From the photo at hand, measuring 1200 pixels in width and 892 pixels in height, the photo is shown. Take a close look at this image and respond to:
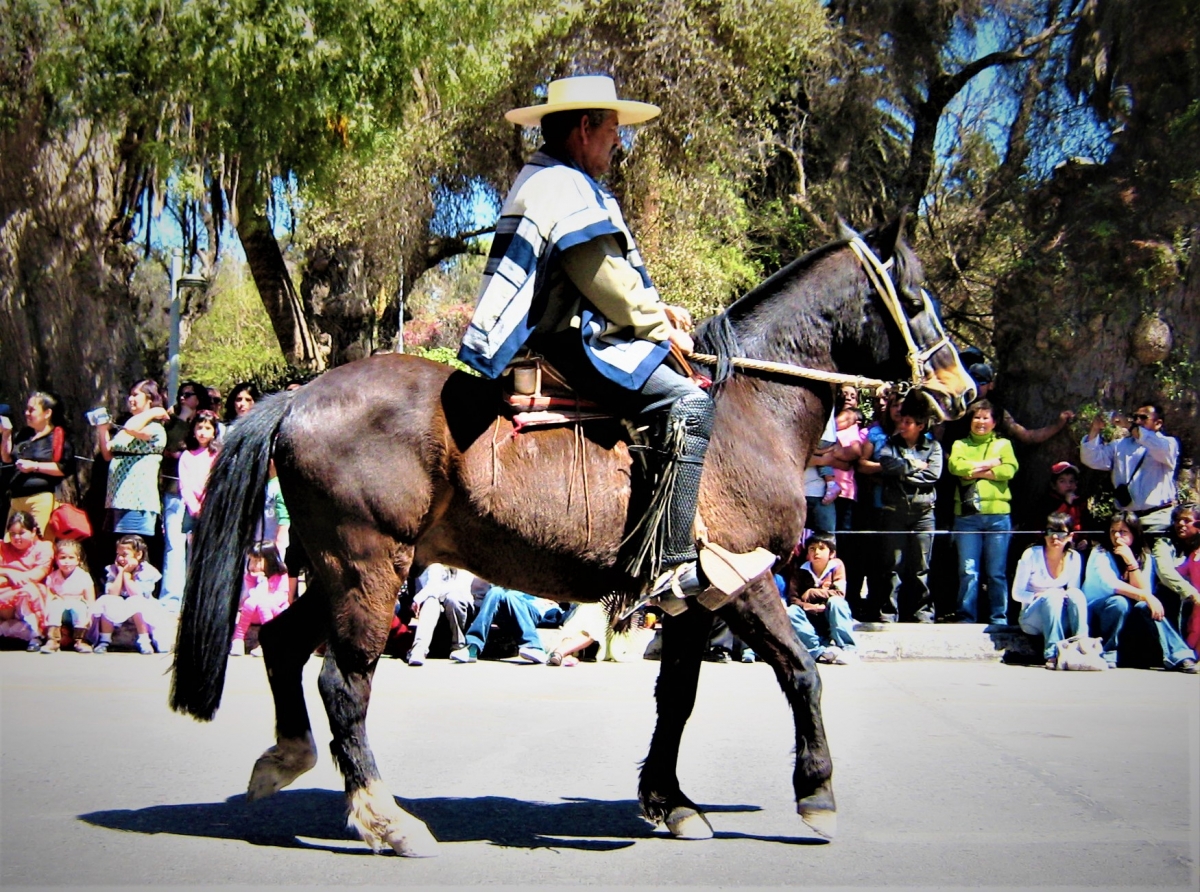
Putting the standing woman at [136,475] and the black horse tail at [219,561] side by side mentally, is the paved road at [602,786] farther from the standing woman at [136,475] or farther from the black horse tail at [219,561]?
the standing woman at [136,475]

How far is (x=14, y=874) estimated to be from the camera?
14.6 ft

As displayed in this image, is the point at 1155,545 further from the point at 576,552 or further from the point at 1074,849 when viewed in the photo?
the point at 576,552

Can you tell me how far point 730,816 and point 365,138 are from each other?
337 inches

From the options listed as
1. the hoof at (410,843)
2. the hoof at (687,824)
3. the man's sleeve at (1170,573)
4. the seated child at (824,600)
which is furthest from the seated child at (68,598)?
the man's sleeve at (1170,573)

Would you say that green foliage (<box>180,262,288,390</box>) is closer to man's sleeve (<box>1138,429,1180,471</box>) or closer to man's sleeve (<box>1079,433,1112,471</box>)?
man's sleeve (<box>1079,433,1112,471</box>)

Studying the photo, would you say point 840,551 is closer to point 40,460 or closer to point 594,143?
point 594,143

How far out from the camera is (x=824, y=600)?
33.9ft

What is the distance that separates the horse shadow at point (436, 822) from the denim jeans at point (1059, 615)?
5.42m

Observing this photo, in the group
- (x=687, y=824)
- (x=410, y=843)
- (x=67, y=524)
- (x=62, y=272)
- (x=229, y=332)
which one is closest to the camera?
(x=410, y=843)

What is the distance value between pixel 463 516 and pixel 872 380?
190 cm

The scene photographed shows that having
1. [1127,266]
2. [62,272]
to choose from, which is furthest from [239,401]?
[1127,266]

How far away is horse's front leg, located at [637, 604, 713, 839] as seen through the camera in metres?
5.24

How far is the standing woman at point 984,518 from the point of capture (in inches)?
428

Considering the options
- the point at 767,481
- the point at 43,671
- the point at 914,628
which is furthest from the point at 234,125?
the point at 767,481
